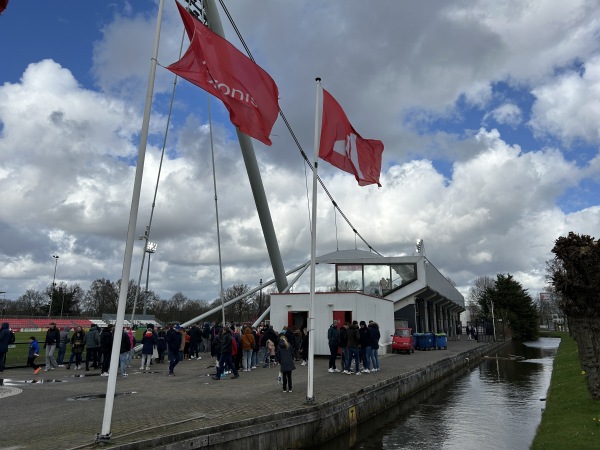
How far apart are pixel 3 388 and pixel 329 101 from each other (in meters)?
12.0

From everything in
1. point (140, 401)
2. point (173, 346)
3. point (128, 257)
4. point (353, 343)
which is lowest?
point (140, 401)

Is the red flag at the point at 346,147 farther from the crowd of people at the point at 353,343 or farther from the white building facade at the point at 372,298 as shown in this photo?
the white building facade at the point at 372,298

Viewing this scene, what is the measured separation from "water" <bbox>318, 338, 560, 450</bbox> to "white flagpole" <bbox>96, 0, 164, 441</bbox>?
5.63 m

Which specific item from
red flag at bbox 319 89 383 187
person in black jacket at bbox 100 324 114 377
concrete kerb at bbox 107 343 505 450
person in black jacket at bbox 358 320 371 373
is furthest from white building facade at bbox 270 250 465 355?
red flag at bbox 319 89 383 187

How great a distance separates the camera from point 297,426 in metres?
9.62

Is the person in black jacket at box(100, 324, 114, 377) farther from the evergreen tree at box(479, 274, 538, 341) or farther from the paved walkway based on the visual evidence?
the evergreen tree at box(479, 274, 538, 341)

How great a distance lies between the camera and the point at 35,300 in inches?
4434

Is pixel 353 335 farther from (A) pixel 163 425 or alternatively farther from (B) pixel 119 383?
(A) pixel 163 425

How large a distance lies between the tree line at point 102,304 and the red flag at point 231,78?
256 feet

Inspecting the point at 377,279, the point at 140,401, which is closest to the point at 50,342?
the point at 140,401

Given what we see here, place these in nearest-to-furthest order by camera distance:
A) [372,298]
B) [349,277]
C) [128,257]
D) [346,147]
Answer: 1. [128,257]
2. [346,147]
3. [372,298]
4. [349,277]

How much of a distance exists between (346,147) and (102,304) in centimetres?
10519

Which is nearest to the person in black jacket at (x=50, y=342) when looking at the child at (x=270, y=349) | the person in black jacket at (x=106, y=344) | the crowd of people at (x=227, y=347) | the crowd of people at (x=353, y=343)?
the crowd of people at (x=227, y=347)

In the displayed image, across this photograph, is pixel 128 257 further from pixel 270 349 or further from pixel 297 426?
pixel 270 349
